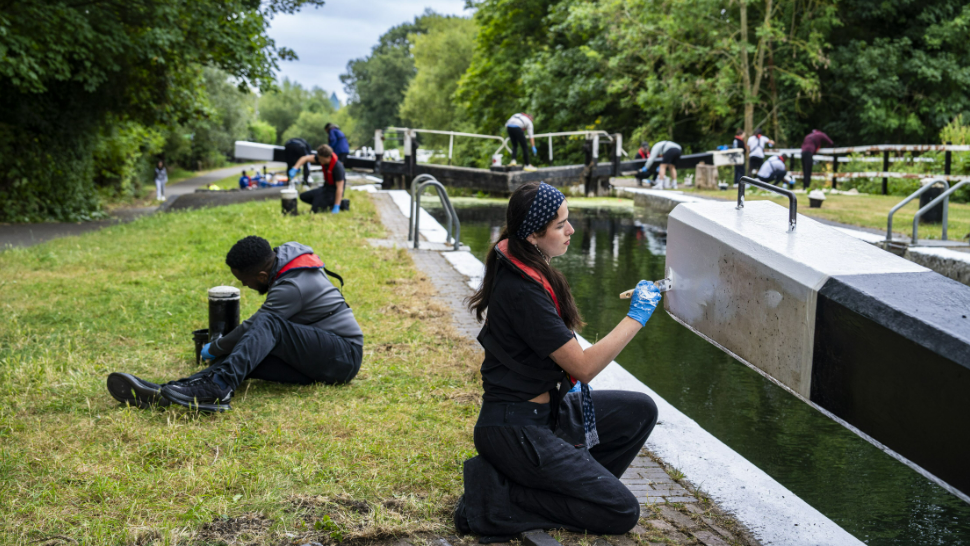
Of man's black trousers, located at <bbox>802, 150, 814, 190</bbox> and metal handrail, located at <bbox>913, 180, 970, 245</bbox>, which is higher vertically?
man's black trousers, located at <bbox>802, 150, 814, 190</bbox>

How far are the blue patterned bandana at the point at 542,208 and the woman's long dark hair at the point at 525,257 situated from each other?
16mm

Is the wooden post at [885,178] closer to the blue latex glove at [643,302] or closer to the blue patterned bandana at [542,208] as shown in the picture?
the blue latex glove at [643,302]

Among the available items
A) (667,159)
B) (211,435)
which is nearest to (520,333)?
(211,435)

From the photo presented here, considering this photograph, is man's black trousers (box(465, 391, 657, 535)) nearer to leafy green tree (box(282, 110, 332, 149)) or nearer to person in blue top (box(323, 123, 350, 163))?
person in blue top (box(323, 123, 350, 163))

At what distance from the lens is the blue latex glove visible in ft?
10.00

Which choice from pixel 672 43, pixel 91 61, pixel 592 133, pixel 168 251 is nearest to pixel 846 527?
pixel 168 251

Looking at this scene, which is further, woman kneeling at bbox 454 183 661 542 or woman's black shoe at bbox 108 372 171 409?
woman's black shoe at bbox 108 372 171 409

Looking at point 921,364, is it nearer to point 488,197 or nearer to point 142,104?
point 142,104

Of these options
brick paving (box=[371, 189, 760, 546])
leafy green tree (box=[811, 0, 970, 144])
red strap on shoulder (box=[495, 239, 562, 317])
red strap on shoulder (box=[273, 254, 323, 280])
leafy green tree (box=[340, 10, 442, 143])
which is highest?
leafy green tree (box=[340, 10, 442, 143])

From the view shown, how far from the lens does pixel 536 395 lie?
313 cm

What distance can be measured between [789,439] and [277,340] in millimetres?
3229

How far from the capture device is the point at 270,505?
3219 mm

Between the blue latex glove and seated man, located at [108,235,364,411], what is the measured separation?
239 cm

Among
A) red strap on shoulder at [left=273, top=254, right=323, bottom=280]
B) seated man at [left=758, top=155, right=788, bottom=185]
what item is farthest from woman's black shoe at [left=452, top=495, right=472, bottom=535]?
seated man at [left=758, top=155, right=788, bottom=185]
